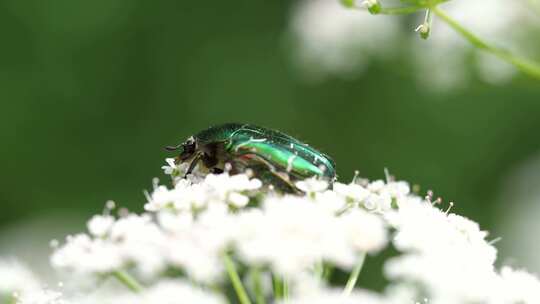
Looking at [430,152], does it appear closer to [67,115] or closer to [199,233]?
[67,115]

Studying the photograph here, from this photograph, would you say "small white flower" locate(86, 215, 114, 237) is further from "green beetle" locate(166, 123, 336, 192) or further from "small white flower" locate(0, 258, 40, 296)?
"small white flower" locate(0, 258, 40, 296)

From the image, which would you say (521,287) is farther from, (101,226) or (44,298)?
(44,298)

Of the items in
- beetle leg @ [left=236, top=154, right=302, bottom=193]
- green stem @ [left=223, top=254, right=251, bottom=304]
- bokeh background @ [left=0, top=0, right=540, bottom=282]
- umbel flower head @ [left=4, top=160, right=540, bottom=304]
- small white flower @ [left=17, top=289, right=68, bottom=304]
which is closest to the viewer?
umbel flower head @ [left=4, top=160, right=540, bottom=304]

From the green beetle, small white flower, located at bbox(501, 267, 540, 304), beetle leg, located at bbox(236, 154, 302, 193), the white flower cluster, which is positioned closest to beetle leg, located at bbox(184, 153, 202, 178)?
the green beetle

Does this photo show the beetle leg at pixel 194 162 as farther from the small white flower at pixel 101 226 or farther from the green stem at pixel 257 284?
the green stem at pixel 257 284

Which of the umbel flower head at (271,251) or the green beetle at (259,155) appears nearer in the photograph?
the umbel flower head at (271,251)

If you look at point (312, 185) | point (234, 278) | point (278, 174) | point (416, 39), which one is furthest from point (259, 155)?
point (416, 39)

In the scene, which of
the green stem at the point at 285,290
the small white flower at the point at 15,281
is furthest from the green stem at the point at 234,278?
the small white flower at the point at 15,281
